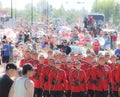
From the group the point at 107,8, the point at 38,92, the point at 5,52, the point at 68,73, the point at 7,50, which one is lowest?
the point at 38,92

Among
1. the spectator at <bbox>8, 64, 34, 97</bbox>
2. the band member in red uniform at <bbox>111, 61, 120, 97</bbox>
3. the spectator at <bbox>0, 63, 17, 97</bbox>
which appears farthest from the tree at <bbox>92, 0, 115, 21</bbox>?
the spectator at <bbox>8, 64, 34, 97</bbox>

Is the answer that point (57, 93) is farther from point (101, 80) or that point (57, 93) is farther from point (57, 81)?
point (101, 80)

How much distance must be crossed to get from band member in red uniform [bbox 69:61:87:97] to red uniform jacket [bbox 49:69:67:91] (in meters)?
0.24

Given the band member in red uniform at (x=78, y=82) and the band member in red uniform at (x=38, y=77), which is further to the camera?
the band member in red uniform at (x=38, y=77)

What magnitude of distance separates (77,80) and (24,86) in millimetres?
5396

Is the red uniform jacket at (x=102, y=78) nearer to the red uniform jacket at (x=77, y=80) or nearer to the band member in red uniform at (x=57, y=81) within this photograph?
the red uniform jacket at (x=77, y=80)

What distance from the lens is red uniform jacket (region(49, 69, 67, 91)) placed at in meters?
14.5

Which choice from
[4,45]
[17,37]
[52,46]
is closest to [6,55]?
[4,45]

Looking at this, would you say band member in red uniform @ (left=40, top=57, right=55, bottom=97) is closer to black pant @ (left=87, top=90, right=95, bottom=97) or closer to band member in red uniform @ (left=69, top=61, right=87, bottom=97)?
band member in red uniform @ (left=69, top=61, right=87, bottom=97)

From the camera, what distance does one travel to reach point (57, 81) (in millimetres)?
14609

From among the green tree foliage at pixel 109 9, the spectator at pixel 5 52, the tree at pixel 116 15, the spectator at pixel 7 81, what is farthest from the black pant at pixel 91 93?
the tree at pixel 116 15

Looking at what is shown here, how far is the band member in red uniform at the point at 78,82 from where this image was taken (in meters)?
14.6

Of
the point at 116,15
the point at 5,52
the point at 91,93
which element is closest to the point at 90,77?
the point at 91,93

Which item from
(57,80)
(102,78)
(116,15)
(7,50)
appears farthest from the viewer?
(116,15)
